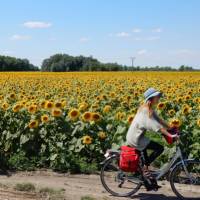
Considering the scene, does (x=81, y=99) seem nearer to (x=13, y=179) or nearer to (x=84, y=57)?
(x=13, y=179)

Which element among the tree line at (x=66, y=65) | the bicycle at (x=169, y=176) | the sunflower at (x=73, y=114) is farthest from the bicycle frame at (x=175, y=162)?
the tree line at (x=66, y=65)

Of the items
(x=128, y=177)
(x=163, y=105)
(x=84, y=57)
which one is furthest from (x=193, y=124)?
(x=84, y=57)

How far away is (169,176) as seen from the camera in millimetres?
7523

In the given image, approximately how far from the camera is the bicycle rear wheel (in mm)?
7748

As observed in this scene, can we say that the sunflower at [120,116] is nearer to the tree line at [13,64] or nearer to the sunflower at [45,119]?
the sunflower at [45,119]

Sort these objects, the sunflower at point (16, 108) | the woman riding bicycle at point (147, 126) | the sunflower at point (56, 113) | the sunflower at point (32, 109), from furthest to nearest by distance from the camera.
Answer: the sunflower at point (16, 108), the sunflower at point (32, 109), the sunflower at point (56, 113), the woman riding bicycle at point (147, 126)

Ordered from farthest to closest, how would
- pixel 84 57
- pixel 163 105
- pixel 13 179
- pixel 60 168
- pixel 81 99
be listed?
1. pixel 84 57
2. pixel 81 99
3. pixel 163 105
4. pixel 60 168
5. pixel 13 179

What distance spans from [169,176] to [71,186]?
1.52 meters

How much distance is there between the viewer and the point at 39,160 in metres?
9.67

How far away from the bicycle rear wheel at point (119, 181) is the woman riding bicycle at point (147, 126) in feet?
0.99

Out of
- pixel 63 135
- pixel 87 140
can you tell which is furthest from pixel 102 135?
pixel 63 135

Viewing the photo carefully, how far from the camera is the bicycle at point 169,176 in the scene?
7496mm

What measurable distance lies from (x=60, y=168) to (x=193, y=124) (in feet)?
7.92

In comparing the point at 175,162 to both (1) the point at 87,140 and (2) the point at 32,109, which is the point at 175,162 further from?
(2) the point at 32,109
